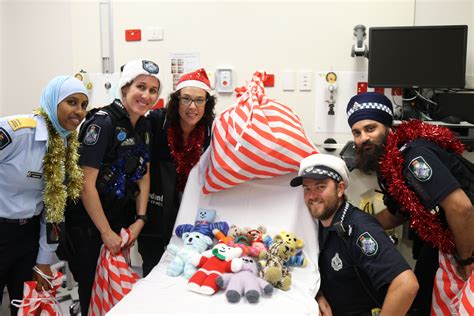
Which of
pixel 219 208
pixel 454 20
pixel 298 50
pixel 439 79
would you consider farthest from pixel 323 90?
pixel 219 208

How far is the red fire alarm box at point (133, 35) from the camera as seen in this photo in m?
3.48

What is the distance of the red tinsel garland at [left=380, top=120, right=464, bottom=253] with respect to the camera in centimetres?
177

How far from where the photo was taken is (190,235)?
1997 millimetres

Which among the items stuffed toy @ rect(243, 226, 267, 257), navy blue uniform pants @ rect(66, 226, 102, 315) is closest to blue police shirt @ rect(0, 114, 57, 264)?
navy blue uniform pants @ rect(66, 226, 102, 315)

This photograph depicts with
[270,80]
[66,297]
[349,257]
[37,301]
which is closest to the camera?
[349,257]

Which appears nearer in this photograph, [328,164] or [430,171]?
[430,171]

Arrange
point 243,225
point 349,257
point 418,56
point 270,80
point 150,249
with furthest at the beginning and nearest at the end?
point 270,80
point 418,56
point 150,249
point 243,225
point 349,257

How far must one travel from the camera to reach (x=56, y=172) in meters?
1.82

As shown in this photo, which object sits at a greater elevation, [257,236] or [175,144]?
[175,144]

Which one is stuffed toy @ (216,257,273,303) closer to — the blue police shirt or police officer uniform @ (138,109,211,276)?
police officer uniform @ (138,109,211,276)

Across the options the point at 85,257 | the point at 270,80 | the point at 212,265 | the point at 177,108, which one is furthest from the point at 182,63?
the point at 212,265

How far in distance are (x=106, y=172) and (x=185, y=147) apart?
0.50 m

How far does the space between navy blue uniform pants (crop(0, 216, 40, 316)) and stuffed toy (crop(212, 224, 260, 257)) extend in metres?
0.85

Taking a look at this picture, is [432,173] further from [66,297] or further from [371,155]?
[66,297]
